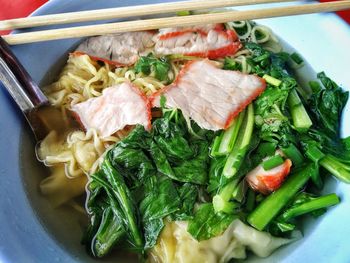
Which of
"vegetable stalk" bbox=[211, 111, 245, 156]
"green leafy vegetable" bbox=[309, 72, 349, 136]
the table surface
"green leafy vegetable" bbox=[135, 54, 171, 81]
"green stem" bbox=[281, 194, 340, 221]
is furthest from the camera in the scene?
the table surface

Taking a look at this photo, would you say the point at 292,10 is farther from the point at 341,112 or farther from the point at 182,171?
the point at 182,171

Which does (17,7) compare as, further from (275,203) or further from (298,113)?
(275,203)

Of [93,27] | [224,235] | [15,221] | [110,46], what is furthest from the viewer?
[110,46]

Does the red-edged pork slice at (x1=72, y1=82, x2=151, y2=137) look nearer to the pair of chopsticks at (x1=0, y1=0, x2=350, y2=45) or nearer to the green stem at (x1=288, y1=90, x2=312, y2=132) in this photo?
the pair of chopsticks at (x1=0, y1=0, x2=350, y2=45)

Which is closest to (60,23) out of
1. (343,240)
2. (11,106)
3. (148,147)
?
(11,106)

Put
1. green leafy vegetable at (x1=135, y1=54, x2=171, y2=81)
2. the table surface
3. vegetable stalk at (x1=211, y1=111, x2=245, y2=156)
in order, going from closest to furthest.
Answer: vegetable stalk at (x1=211, y1=111, x2=245, y2=156), green leafy vegetable at (x1=135, y1=54, x2=171, y2=81), the table surface

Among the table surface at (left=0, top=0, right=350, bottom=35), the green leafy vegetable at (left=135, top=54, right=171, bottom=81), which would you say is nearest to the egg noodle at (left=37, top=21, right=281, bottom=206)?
the green leafy vegetable at (left=135, top=54, right=171, bottom=81)
